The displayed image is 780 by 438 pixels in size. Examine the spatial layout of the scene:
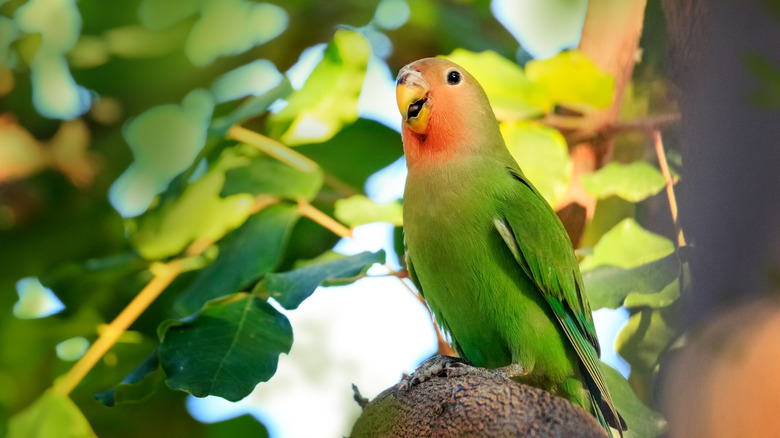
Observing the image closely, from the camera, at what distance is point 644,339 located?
105cm

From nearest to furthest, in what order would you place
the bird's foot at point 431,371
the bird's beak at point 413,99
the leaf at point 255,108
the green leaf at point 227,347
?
the bird's foot at point 431,371
the bird's beak at point 413,99
the green leaf at point 227,347
the leaf at point 255,108

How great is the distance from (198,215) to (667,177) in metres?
0.89

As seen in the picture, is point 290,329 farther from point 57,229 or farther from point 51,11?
point 51,11

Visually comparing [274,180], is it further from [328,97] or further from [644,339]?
[644,339]

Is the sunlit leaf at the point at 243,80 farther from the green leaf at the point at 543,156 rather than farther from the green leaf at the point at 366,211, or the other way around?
the green leaf at the point at 543,156

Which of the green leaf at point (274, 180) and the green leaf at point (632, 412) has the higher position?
the green leaf at point (274, 180)

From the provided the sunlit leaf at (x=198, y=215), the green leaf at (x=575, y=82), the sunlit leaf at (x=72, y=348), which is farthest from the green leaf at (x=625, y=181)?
the sunlit leaf at (x=72, y=348)

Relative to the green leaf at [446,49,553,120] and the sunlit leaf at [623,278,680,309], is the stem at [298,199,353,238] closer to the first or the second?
the green leaf at [446,49,553,120]

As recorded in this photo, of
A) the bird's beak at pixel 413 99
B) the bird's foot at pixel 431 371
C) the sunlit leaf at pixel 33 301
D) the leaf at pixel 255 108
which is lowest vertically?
the sunlit leaf at pixel 33 301

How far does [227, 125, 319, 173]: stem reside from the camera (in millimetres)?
1337

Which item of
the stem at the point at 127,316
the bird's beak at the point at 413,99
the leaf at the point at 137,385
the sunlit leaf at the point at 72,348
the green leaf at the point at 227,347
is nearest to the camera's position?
the bird's beak at the point at 413,99

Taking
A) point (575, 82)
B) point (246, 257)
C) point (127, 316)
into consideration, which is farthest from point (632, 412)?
point (127, 316)

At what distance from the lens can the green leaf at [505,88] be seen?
49.4 inches

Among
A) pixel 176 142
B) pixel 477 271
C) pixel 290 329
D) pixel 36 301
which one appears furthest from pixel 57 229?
pixel 477 271
